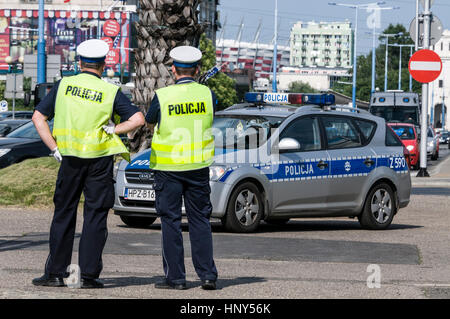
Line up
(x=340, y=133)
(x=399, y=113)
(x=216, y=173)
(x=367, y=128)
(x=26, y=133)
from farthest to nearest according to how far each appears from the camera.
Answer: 1. (x=399, y=113)
2. (x=26, y=133)
3. (x=367, y=128)
4. (x=340, y=133)
5. (x=216, y=173)

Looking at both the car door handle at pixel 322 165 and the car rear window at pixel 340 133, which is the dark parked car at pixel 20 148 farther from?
the car door handle at pixel 322 165

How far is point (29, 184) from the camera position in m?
15.5

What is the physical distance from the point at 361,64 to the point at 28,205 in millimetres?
142410

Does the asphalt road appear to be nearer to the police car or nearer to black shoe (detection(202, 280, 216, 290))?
black shoe (detection(202, 280, 216, 290))

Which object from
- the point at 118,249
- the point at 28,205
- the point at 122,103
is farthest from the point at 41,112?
the point at 28,205

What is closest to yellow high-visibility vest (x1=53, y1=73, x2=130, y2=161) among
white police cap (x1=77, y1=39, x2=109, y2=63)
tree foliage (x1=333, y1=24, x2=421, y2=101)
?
white police cap (x1=77, y1=39, x2=109, y2=63)

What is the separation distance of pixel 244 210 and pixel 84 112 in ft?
17.5

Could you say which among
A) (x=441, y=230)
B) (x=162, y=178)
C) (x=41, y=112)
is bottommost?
(x=441, y=230)

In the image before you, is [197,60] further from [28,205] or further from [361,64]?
[361,64]

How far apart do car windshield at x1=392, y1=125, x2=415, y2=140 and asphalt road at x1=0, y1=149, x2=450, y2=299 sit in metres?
21.2

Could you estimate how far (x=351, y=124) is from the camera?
1376 cm

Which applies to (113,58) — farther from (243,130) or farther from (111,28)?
(243,130)

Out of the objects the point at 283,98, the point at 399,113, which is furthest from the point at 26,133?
the point at 399,113

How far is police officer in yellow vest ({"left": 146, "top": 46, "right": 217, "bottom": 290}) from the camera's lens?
7.33 metres
